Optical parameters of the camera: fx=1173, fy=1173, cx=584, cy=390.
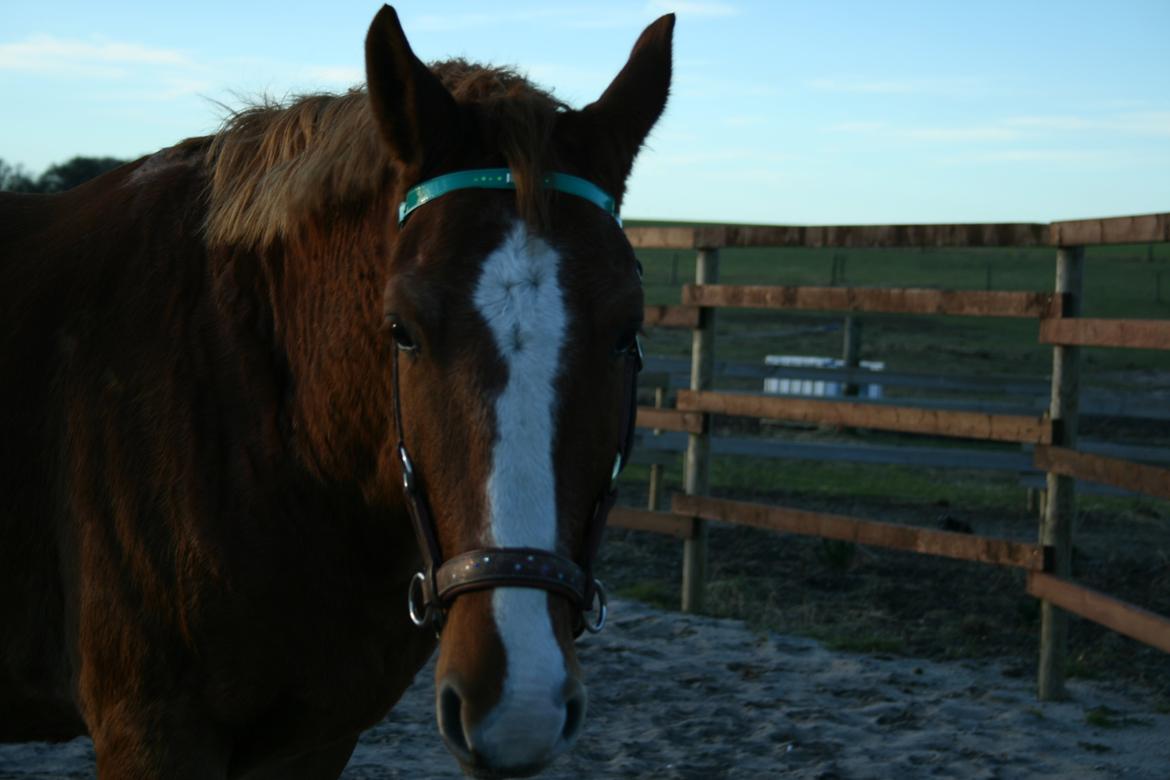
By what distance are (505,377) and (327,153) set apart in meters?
0.79

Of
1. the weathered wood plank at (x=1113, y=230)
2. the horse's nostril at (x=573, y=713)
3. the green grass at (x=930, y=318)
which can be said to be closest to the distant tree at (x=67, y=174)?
the green grass at (x=930, y=318)

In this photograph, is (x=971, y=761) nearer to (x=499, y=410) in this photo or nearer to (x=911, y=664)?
(x=911, y=664)

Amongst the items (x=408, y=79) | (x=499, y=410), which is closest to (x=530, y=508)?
(x=499, y=410)

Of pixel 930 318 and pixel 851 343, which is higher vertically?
pixel 930 318

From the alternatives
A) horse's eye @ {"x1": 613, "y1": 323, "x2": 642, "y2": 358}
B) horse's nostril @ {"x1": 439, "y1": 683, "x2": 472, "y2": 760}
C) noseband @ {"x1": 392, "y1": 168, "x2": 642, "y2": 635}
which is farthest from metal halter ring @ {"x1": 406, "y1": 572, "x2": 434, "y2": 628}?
horse's eye @ {"x1": 613, "y1": 323, "x2": 642, "y2": 358}

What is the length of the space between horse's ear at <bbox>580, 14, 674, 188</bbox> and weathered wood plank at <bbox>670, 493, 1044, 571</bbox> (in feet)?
12.4

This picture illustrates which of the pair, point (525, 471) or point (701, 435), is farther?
point (701, 435)

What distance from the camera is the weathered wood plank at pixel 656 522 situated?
7051 mm

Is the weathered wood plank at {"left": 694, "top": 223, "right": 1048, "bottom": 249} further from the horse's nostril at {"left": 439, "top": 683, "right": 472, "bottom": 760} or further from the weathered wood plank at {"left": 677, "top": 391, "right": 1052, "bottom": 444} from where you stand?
the horse's nostril at {"left": 439, "top": 683, "right": 472, "bottom": 760}

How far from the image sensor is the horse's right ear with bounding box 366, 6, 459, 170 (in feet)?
6.84

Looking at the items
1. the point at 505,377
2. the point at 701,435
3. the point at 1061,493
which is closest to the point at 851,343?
the point at 701,435

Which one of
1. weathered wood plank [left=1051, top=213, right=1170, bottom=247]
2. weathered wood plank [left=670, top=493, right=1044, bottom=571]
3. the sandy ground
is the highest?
weathered wood plank [left=1051, top=213, right=1170, bottom=247]

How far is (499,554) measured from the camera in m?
1.75

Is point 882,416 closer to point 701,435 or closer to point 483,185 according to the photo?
point 701,435
